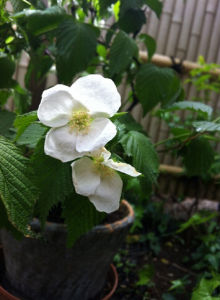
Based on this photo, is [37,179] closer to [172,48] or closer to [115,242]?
[115,242]

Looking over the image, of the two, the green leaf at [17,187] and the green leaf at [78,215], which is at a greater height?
the green leaf at [17,187]

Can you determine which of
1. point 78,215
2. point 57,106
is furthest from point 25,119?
point 78,215

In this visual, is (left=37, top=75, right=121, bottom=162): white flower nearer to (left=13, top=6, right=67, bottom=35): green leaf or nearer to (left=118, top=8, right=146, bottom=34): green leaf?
(left=13, top=6, right=67, bottom=35): green leaf

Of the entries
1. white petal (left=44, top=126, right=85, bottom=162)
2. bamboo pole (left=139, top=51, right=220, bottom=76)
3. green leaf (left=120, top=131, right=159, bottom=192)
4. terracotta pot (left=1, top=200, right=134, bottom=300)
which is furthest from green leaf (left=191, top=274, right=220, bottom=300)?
bamboo pole (left=139, top=51, right=220, bottom=76)

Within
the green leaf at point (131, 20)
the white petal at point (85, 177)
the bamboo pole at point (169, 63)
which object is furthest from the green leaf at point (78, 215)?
the bamboo pole at point (169, 63)

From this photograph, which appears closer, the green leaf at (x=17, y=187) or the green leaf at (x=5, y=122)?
the green leaf at (x=17, y=187)

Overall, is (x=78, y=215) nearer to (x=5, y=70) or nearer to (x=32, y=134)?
(x=32, y=134)

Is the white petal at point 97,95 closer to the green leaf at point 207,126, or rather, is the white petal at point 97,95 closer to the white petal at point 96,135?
the white petal at point 96,135
